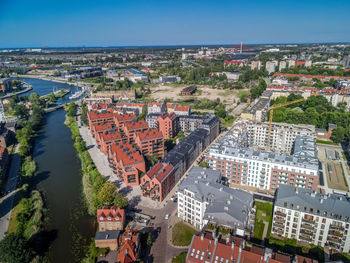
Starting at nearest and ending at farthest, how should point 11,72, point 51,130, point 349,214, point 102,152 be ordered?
point 349,214 → point 102,152 → point 51,130 → point 11,72

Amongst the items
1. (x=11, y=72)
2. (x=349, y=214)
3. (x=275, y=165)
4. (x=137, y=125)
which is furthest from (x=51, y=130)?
(x=11, y=72)

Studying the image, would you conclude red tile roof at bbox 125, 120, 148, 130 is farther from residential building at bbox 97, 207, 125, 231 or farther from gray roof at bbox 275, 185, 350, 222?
gray roof at bbox 275, 185, 350, 222

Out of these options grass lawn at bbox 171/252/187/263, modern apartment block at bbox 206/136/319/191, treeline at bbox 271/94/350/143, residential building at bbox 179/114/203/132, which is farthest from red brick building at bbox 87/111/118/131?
treeline at bbox 271/94/350/143

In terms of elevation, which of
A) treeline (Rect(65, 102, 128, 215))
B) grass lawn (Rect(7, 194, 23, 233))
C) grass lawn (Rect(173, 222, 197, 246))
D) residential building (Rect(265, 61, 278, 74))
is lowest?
grass lawn (Rect(173, 222, 197, 246))

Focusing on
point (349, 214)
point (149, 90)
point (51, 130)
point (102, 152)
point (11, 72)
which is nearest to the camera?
point (349, 214)

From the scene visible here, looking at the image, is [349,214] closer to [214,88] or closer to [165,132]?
[165,132]

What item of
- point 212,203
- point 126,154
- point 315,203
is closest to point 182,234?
point 212,203
